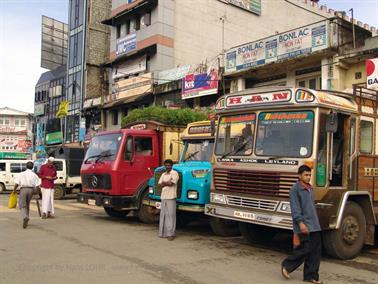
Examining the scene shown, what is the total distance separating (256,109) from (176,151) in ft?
17.3

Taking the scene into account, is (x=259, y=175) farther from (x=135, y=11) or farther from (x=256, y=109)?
(x=135, y=11)

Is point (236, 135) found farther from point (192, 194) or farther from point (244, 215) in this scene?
point (192, 194)

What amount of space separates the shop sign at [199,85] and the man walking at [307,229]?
19.7 meters

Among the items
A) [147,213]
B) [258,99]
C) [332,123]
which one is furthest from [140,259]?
[147,213]

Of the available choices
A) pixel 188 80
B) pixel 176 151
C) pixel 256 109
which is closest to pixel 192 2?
pixel 188 80

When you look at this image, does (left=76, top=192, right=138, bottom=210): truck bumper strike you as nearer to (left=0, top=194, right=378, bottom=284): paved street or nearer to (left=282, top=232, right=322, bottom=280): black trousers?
(left=0, top=194, right=378, bottom=284): paved street

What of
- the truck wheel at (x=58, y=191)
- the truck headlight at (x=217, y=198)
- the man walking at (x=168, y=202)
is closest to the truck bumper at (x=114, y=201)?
the man walking at (x=168, y=202)

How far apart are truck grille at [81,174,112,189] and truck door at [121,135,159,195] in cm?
45

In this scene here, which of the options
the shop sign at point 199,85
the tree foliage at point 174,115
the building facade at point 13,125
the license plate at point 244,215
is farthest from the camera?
the building facade at point 13,125

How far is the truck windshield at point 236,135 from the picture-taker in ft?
28.9

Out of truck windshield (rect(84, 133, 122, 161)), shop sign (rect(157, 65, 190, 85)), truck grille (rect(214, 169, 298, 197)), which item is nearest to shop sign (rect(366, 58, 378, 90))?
truck windshield (rect(84, 133, 122, 161))

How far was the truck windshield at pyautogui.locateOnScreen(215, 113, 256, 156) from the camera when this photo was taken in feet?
28.9

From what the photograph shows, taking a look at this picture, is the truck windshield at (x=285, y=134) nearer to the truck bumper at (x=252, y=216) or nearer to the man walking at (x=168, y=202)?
the truck bumper at (x=252, y=216)

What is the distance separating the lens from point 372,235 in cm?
867
